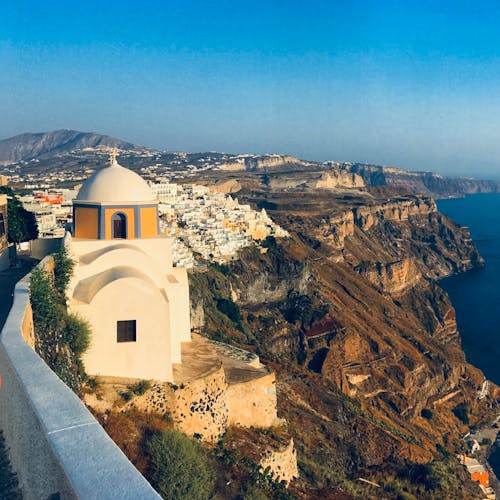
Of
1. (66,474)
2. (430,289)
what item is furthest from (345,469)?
(430,289)

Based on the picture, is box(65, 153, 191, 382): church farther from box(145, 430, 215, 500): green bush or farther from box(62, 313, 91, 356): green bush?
box(145, 430, 215, 500): green bush

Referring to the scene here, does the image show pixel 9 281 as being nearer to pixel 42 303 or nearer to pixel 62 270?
pixel 62 270

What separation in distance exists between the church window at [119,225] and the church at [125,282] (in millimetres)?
34

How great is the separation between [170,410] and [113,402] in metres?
1.90

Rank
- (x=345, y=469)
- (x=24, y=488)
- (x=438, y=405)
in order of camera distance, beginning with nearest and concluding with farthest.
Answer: (x=24, y=488), (x=345, y=469), (x=438, y=405)

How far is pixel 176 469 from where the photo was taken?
13000 mm

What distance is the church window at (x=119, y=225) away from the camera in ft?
64.2

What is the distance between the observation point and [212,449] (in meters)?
17.5

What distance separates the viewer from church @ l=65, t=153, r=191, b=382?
1647 cm

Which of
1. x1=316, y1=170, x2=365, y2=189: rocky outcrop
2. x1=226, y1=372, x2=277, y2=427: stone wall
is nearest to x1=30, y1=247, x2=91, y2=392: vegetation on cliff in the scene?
x1=226, y1=372, x2=277, y2=427: stone wall

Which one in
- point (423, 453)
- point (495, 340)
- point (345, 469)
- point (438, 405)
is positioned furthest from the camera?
point (495, 340)

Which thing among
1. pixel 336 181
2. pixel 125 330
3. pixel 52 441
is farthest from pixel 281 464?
pixel 336 181

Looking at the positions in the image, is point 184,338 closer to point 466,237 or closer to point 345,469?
point 345,469

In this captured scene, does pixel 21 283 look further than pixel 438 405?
No
